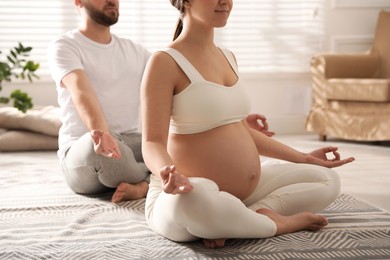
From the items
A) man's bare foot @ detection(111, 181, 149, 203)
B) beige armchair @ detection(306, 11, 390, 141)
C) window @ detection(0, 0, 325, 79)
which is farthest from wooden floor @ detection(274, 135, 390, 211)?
man's bare foot @ detection(111, 181, 149, 203)

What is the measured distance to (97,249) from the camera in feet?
5.73

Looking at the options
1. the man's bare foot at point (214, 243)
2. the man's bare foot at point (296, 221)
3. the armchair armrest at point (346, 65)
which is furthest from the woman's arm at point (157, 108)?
the armchair armrest at point (346, 65)

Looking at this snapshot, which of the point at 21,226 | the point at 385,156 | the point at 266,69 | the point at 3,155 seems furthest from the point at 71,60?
the point at 266,69

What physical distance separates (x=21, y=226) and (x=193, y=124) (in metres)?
0.69

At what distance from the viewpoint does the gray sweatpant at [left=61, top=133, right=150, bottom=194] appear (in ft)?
7.69

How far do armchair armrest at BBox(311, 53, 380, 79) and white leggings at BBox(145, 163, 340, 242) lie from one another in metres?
2.58

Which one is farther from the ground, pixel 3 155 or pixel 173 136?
pixel 173 136

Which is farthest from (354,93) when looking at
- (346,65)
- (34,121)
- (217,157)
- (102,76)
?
(217,157)

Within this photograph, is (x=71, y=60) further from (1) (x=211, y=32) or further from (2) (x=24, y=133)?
(2) (x=24, y=133)

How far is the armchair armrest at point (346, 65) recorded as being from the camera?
4.50 metres

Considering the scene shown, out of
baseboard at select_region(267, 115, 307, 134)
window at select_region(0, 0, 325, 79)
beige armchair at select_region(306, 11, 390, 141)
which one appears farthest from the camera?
baseboard at select_region(267, 115, 307, 134)

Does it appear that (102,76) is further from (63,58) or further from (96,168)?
(96,168)

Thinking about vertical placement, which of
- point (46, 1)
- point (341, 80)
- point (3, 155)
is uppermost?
point (46, 1)

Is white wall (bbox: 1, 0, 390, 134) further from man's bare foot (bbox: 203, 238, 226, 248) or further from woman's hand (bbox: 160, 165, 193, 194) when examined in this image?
woman's hand (bbox: 160, 165, 193, 194)
